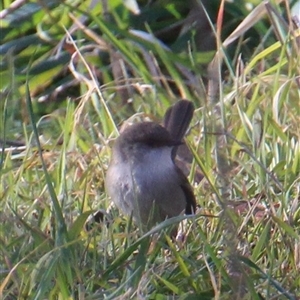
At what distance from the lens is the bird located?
4.38 m

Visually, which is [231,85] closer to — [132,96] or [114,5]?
[132,96]

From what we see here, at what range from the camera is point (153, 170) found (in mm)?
4629

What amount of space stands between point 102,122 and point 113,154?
0.61 m

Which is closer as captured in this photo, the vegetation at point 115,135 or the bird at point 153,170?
the vegetation at point 115,135

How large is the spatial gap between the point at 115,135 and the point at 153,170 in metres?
0.58

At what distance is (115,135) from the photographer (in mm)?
5141

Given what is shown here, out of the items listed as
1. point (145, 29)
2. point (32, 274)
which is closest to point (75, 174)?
point (32, 274)

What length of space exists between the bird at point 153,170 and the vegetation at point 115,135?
0.10 m

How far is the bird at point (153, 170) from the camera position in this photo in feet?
14.4

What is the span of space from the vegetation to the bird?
0.32 ft

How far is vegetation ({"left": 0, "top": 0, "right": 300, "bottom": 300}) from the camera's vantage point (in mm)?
3137

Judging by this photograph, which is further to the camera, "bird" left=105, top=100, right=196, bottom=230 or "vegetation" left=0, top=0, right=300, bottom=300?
"bird" left=105, top=100, right=196, bottom=230

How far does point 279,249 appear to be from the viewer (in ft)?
11.6

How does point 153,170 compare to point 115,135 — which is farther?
point 115,135
